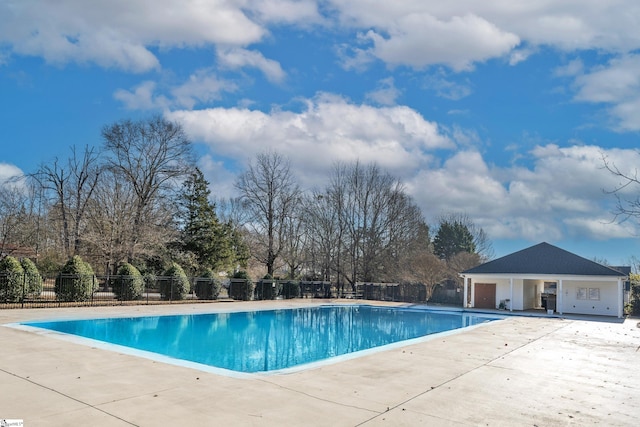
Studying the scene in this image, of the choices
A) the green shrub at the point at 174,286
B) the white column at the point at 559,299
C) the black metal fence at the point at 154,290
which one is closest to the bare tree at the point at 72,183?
the black metal fence at the point at 154,290

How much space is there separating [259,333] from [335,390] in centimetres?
1069

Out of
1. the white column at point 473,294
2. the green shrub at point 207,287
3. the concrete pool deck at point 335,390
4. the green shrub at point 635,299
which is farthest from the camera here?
the white column at point 473,294

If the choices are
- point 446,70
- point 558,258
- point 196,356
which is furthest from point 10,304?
point 558,258

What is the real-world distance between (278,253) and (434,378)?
31.5m

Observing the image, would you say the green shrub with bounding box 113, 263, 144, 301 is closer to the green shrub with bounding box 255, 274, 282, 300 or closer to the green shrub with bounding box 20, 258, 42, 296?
the green shrub with bounding box 20, 258, 42, 296

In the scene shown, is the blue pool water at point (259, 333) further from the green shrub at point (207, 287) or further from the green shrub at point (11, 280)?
the green shrub at point (207, 287)

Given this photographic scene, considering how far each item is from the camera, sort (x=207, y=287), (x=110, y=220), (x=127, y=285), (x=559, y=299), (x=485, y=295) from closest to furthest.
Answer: (x=127, y=285) → (x=559, y=299) → (x=207, y=287) → (x=485, y=295) → (x=110, y=220)

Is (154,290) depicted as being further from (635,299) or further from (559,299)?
(635,299)

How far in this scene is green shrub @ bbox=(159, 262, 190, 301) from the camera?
26812 millimetres

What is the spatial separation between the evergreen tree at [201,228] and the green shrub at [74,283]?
12811 millimetres

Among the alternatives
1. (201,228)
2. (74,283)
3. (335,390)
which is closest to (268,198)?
(201,228)

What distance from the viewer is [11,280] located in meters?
19.5

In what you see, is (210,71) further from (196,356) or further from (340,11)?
(196,356)

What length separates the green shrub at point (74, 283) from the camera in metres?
21.5
